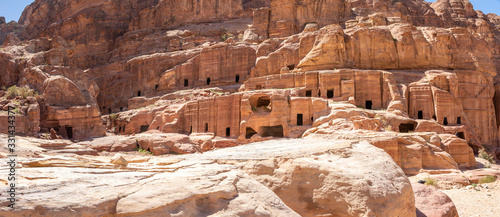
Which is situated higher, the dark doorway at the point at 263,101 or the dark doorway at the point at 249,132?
the dark doorway at the point at 263,101

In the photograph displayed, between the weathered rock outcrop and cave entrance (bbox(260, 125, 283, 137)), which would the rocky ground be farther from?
cave entrance (bbox(260, 125, 283, 137))

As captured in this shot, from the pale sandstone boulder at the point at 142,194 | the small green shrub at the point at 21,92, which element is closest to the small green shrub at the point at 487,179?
the pale sandstone boulder at the point at 142,194

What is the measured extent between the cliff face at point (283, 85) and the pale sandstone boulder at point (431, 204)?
32.2 ft

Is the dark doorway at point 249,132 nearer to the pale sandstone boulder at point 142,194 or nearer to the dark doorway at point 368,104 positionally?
the dark doorway at point 368,104

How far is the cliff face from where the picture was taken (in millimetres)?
27688

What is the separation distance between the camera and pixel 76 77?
36875 mm

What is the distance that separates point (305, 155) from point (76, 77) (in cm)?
3464

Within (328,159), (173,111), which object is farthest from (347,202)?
(173,111)

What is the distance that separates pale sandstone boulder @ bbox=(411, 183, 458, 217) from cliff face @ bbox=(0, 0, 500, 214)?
32.2 ft

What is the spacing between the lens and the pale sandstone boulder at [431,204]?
29.2 ft

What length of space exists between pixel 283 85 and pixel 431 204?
27.0 metres

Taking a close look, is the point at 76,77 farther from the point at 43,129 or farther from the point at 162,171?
the point at 162,171

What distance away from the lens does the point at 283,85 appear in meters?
35.9

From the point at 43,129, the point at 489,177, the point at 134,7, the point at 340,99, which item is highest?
the point at 134,7
